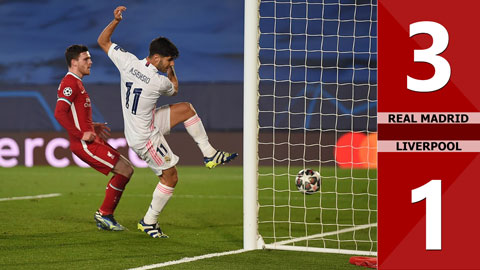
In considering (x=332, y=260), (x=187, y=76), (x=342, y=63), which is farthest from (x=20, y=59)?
(x=332, y=260)

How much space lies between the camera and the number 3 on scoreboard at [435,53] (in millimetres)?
3115

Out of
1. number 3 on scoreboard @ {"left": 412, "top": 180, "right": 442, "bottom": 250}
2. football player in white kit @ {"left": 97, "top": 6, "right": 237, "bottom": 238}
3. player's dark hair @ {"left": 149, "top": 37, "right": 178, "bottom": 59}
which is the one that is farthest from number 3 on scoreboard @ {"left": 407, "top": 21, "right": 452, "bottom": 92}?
player's dark hair @ {"left": 149, "top": 37, "right": 178, "bottom": 59}

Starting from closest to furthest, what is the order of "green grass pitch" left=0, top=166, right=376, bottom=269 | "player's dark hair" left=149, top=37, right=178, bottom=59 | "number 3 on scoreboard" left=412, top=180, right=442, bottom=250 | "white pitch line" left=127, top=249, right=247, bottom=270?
"number 3 on scoreboard" left=412, top=180, right=442, bottom=250
"white pitch line" left=127, top=249, right=247, bottom=270
"green grass pitch" left=0, top=166, right=376, bottom=269
"player's dark hair" left=149, top=37, right=178, bottom=59

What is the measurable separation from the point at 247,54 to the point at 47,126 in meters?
12.8

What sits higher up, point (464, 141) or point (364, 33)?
point (364, 33)

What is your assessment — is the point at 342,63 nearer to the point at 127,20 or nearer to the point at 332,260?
the point at 127,20

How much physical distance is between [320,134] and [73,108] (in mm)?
2155

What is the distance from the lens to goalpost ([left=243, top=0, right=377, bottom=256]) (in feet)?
A: 18.3

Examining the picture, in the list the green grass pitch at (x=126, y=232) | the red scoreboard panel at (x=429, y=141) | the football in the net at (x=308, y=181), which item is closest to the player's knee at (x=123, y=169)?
the green grass pitch at (x=126, y=232)

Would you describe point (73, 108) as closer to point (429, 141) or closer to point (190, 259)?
point (190, 259)

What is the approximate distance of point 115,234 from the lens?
6398 millimetres

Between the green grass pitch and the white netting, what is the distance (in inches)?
18.1

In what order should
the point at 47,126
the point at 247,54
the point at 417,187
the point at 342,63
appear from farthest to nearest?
the point at 342,63 → the point at 47,126 → the point at 247,54 → the point at 417,187

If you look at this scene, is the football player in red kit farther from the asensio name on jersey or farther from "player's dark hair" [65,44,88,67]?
the asensio name on jersey
